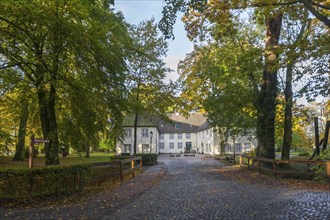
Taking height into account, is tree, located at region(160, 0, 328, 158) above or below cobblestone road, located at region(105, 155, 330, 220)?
above

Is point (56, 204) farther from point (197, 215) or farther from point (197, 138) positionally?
point (197, 138)

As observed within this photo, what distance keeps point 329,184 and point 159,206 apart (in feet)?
23.8

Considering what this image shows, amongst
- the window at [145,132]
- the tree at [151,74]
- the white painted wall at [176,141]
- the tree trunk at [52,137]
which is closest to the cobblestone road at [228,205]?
the tree trunk at [52,137]

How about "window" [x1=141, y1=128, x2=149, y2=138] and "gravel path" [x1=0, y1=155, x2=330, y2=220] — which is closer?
"gravel path" [x1=0, y1=155, x2=330, y2=220]

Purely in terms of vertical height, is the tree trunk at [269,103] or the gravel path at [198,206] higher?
the tree trunk at [269,103]

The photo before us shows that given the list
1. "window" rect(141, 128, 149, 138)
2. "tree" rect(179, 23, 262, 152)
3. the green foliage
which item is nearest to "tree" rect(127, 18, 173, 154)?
"tree" rect(179, 23, 262, 152)

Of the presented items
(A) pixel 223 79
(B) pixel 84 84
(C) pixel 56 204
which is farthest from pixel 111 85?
(A) pixel 223 79

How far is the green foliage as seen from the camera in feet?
30.7

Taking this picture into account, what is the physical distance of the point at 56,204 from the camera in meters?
9.05

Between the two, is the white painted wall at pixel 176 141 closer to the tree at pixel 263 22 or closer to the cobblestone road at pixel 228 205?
the tree at pixel 263 22

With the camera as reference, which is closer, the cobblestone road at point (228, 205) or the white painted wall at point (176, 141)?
the cobblestone road at point (228, 205)

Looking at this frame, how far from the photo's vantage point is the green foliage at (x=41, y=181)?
934 cm

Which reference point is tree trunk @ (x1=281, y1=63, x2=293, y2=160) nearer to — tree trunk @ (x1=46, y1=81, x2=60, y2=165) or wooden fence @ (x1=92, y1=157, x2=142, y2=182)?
wooden fence @ (x1=92, y1=157, x2=142, y2=182)

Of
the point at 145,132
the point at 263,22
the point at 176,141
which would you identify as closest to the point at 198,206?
the point at 263,22
